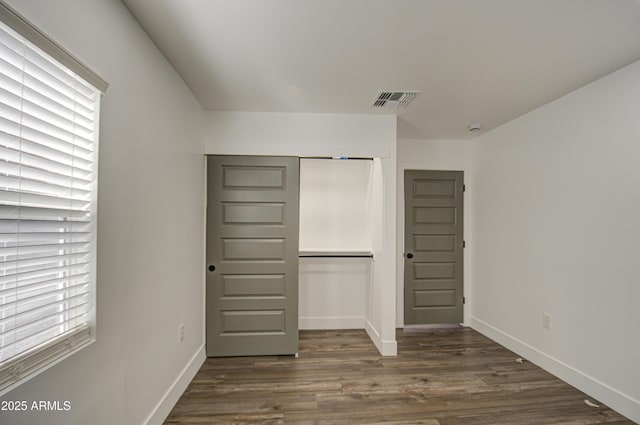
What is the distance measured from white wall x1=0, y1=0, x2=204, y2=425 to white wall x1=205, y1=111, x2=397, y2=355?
22.4 inches

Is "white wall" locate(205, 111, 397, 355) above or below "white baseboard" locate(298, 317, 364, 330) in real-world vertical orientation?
above

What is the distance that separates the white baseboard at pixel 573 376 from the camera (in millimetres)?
2102

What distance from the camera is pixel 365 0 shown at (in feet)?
4.90

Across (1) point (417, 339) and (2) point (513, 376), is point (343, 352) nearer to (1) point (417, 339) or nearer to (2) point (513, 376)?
(1) point (417, 339)

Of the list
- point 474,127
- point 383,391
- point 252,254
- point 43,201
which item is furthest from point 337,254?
point 43,201

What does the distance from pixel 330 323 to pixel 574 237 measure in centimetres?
274

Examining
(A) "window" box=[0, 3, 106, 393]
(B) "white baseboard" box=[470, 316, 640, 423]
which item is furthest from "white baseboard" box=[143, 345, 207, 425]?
(B) "white baseboard" box=[470, 316, 640, 423]

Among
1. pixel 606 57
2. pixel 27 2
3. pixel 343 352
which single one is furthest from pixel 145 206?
pixel 606 57

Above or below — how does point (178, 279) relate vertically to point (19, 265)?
below

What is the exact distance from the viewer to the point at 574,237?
8.35ft

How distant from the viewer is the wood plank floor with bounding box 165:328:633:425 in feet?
6.89

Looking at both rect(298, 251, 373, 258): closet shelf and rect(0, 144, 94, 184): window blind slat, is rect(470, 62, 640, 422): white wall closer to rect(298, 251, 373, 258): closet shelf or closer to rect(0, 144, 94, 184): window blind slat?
rect(298, 251, 373, 258): closet shelf

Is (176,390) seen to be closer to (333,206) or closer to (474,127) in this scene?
(333,206)

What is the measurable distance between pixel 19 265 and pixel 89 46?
98cm
